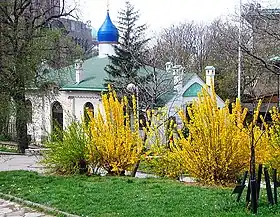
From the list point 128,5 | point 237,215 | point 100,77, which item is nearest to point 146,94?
point 100,77

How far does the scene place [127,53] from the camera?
3228 cm

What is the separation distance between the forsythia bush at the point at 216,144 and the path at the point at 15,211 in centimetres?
383

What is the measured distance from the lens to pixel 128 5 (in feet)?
118

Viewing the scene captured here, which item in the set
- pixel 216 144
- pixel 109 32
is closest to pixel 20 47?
pixel 216 144

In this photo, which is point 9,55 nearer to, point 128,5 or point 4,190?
point 4,190

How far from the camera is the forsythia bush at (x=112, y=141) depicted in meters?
13.4

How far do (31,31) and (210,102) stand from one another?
9.91 m

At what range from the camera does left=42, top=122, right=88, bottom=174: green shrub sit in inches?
525

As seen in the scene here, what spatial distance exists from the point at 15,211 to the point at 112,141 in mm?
4584

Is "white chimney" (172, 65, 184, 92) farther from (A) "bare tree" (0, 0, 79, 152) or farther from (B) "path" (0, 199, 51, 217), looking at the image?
(B) "path" (0, 199, 51, 217)

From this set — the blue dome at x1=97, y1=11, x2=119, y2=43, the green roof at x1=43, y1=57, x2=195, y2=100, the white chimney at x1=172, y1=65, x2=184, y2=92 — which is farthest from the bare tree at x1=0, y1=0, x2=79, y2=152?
the blue dome at x1=97, y1=11, x2=119, y2=43

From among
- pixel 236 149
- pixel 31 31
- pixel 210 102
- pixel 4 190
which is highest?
pixel 31 31

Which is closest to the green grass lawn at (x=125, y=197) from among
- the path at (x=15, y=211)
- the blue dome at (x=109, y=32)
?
the path at (x=15, y=211)

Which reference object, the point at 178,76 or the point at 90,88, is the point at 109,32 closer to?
the point at 90,88
